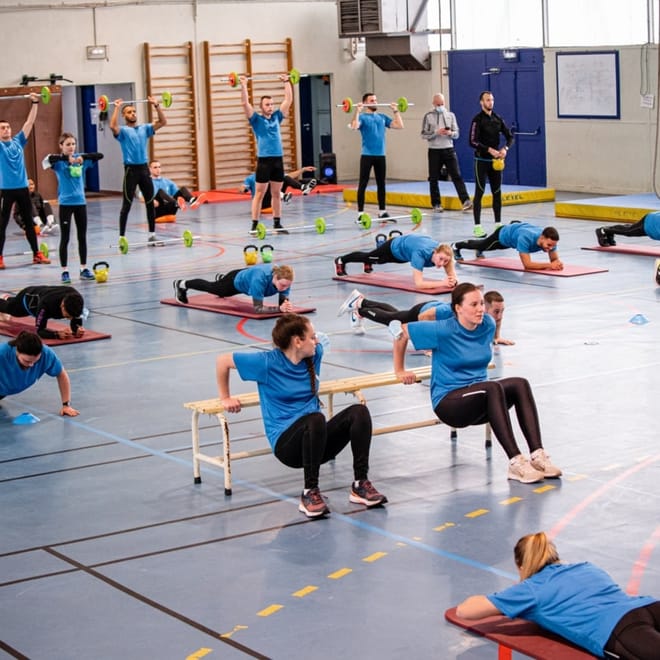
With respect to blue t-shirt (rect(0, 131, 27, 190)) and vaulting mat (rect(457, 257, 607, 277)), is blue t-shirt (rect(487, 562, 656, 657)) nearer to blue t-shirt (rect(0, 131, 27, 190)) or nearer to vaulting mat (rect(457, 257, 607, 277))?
vaulting mat (rect(457, 257, 607, 277))

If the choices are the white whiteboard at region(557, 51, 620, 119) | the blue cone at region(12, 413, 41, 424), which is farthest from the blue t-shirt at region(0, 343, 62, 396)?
the white whiteboard at region(557, 51, 620, 119)

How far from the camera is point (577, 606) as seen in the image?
4426mm

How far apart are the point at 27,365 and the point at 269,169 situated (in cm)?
898

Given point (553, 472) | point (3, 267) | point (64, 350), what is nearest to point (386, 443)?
point (553, 472)

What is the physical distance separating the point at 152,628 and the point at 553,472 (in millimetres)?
2447

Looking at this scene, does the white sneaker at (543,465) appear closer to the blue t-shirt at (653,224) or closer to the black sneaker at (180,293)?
the black sneaker at (180,293)

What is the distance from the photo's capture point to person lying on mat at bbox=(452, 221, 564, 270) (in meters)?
12.1

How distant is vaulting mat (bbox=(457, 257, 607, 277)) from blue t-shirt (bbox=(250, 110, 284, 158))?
370 cm

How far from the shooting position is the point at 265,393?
247 inches

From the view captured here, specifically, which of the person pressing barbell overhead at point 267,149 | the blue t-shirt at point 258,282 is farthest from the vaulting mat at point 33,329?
the person pressing barbell overhead at point 267,149

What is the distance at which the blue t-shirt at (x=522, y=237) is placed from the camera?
12.5 meters

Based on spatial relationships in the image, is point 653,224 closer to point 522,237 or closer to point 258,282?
point 522,237

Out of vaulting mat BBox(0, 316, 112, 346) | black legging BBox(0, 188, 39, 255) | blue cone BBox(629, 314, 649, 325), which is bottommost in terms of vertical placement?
blue cone BBox(629, 314, 649, 325)

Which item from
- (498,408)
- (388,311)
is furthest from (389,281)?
(498,408)
